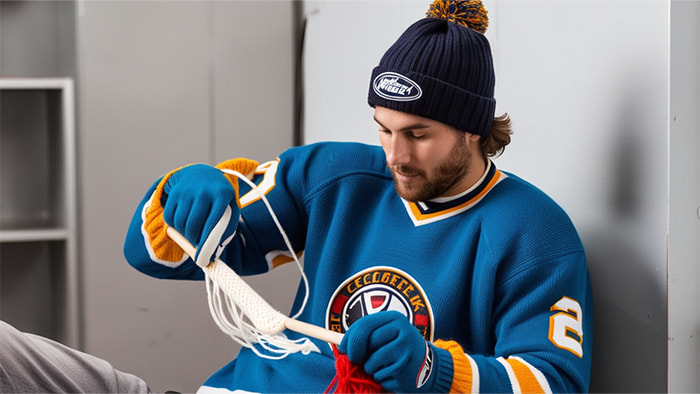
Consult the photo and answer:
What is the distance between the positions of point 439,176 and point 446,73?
0.50ft

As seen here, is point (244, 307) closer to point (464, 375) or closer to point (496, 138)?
point (464, 375)

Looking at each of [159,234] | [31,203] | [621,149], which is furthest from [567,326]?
[31,203]

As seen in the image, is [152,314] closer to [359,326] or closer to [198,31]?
[198,31]

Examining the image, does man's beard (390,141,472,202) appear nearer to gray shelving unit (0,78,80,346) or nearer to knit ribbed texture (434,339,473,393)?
knit ribbed texture (434,339,473,393)

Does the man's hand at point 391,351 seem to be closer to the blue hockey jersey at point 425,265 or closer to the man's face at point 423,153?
the blue hockey jersey at point 425,265

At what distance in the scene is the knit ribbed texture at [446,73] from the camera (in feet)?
3.44

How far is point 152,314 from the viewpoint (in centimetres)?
202

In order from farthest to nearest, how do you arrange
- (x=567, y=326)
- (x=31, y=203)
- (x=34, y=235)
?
(x=31, y=203) < (x=34, y=235) < (x=567, y=326)

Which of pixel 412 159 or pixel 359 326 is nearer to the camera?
pixel 359 326

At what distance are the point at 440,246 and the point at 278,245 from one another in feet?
1.07

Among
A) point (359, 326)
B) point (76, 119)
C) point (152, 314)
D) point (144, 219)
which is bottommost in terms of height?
point (152, 314)

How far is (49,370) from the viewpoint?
104 cm

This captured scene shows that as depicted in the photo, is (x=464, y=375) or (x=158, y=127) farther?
(x=158, y=127)

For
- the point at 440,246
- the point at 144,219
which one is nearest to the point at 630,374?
the point at 440,246
